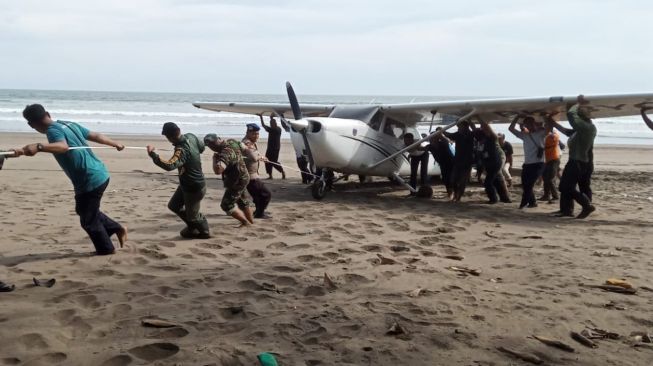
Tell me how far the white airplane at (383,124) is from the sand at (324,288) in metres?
1.60

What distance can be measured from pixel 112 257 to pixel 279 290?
2.10 m

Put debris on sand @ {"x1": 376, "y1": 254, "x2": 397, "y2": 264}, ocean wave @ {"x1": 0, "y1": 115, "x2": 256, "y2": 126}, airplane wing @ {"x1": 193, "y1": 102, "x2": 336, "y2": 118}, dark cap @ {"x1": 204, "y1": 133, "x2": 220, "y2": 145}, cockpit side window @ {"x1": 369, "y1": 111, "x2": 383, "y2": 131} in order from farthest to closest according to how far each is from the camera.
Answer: ocean wave @ {"x1": 0, "y1": 115, "x2": 256, "y2": 126} < airplane wing @ {"x1": 193, "y1": 102, "x2": 336, "y2": 118} < cockpit side window @ {"x1": 369, "y1": 111, "x2": 383, "y2": 131} < dark cap @ {"x1": 204, "y1": 133, "x2": 220, "y2": 145} < debris on sand @ {"x1": 376, "y1": 254, "x2": 397, "y2": 264}

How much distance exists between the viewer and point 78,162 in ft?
19.5

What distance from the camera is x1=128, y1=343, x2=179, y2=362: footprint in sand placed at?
365 cm

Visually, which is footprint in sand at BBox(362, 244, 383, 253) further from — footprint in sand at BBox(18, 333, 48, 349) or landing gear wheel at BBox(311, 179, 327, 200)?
landing gear wheel at BBox(311, 179, 327, 200)

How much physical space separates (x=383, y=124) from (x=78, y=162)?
7623mm

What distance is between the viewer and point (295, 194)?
39.7 ft

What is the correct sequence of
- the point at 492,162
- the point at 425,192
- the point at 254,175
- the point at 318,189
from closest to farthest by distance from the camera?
the point at 254,175 → the point at 492,162 → the point at 318,189 → the point at 425,192

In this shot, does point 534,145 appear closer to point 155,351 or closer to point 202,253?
point 202,253

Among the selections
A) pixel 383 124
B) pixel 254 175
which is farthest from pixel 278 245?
pixel 383 124

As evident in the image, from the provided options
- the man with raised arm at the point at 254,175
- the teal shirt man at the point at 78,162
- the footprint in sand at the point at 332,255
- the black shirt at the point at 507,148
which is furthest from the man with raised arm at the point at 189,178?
the black shirt at the point at 507,148

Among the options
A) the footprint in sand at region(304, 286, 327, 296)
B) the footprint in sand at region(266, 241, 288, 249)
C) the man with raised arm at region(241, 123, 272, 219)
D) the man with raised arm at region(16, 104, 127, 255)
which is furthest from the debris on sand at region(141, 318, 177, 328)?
the man with raised arm at region(241, 123, 272, 219)

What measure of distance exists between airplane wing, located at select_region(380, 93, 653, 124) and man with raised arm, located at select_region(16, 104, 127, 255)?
A: 292 inches

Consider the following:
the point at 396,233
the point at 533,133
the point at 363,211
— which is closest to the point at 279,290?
the point at 396,233
